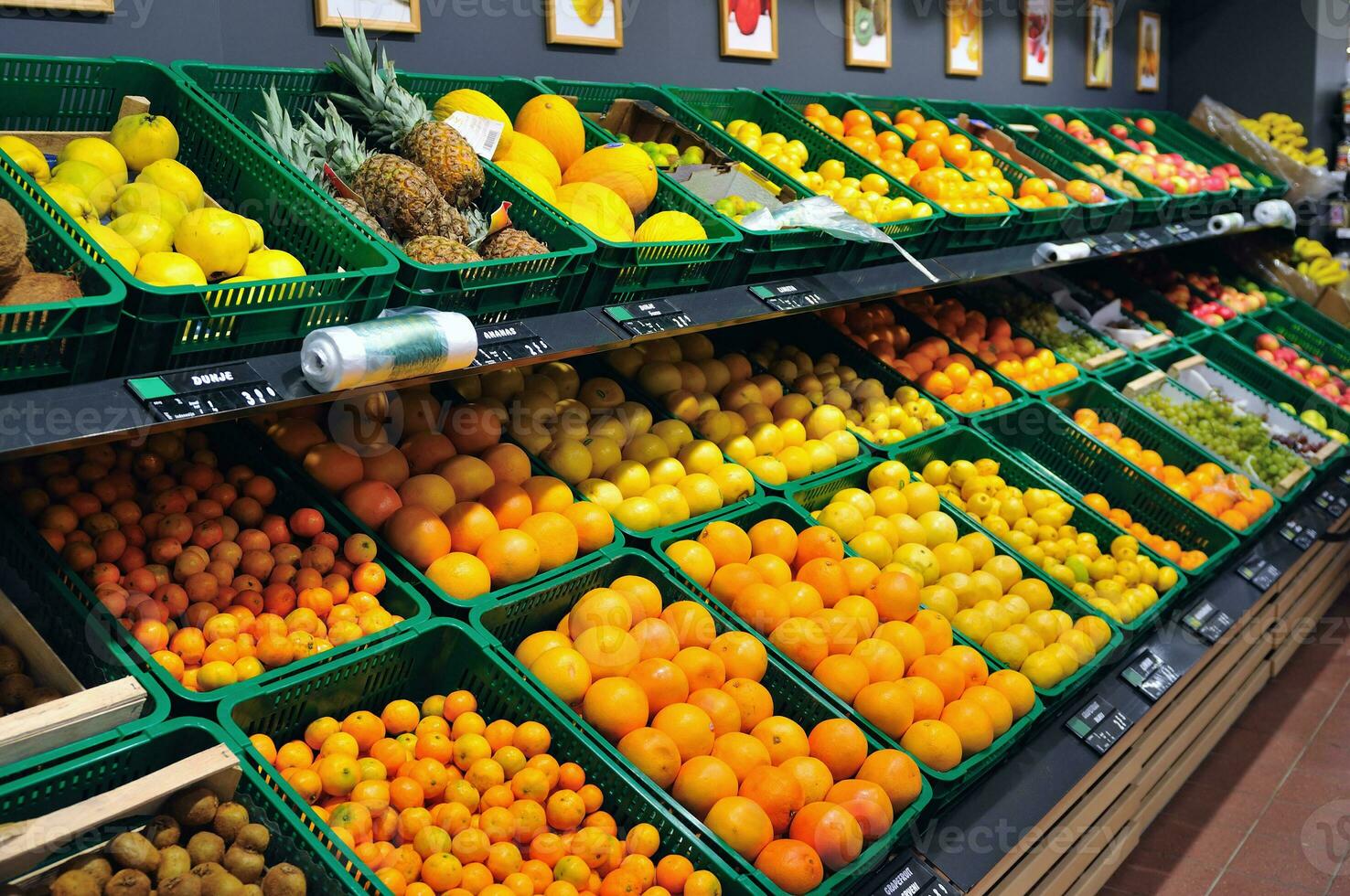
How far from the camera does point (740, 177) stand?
3.19 m

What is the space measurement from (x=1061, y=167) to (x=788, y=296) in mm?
2583

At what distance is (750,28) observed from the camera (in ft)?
13.8

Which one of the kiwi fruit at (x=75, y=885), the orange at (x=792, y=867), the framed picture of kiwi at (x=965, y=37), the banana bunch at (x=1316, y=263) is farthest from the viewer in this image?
the banana bunch at (x=1316, y=263)

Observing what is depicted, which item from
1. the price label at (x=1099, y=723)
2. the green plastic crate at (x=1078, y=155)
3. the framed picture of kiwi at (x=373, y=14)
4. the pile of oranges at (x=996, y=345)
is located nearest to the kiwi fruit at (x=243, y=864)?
the price label at (x=1099, y=723)

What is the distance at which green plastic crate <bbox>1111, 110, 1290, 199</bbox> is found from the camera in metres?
6.34

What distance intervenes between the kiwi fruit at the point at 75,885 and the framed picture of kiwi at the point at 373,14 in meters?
2.08

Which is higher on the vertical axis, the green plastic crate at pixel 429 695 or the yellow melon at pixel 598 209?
the yellow melon at pixel 598 209

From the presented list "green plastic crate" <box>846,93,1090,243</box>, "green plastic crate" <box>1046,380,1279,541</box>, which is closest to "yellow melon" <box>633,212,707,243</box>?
"green plastic crate" <box>846,93,1090,243</box>

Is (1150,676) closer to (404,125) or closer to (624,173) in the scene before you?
(624,173)

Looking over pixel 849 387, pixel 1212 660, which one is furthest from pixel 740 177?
pixel 1212 660

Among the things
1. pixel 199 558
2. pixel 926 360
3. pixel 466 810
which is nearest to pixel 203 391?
pixel 199 558

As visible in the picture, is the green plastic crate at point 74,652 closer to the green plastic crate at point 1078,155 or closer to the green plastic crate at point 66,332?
the green plastic crate at point 66,332

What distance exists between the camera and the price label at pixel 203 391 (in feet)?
5.05

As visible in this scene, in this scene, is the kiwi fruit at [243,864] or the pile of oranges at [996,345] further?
the pile of oranges at [996,345]
